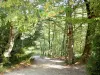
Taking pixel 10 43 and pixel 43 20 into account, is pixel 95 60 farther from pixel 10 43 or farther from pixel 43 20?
pixel 43 20

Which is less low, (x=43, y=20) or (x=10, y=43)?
(x=43, y=20)

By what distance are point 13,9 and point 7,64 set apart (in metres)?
6.86

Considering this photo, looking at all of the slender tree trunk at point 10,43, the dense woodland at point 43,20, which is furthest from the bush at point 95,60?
the slender tree trunk at point 10,43

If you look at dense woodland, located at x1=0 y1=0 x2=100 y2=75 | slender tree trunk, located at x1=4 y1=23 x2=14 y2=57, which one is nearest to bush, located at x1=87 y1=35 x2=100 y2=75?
dense woodland, located at x1=0 y1=0 x2=100 y2=75

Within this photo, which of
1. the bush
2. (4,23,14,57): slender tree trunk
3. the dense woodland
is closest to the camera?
the dense woodland

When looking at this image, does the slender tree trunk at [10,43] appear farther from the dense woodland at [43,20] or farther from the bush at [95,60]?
the bush at [95,60]

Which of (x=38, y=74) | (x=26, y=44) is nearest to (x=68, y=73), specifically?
(x=38, y=74)

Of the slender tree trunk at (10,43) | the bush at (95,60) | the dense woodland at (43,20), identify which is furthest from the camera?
the slender tree trunk at (10,43)

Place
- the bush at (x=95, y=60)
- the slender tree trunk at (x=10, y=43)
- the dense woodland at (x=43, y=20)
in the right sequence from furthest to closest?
the slender tree trunk at (x=10, y=43) → the bush at (x=95, y=60) → the dense woodland at (x=43, y=20)

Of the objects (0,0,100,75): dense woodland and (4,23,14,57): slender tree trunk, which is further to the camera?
(4,23,14,57): slender tree trunk

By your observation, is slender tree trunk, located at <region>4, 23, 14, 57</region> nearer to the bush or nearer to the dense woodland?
the dense woodland

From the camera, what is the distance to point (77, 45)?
25938mm

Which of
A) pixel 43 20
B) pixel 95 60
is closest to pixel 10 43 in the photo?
pixel 43 20

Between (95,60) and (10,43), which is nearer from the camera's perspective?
(95,60)
